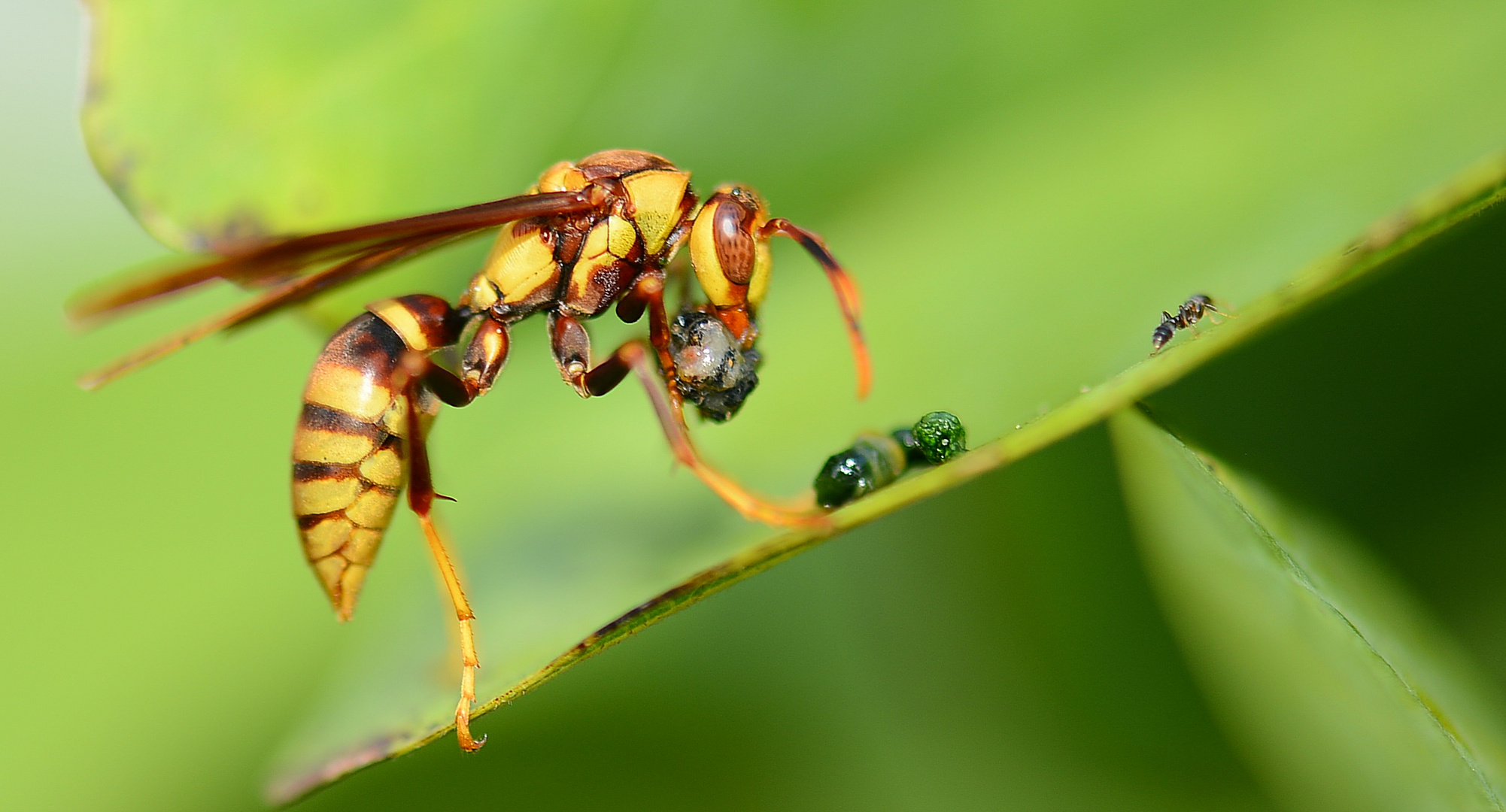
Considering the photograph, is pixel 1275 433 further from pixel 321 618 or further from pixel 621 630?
pixel 321 618

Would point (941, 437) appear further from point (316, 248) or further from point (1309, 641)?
point (316, 248)

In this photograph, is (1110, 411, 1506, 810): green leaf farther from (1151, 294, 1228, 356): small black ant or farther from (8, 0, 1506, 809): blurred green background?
(1151, 294, 1228, 356): small black ant

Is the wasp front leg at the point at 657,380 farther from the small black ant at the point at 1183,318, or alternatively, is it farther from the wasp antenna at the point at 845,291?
the small black ant at the point at 1183,318

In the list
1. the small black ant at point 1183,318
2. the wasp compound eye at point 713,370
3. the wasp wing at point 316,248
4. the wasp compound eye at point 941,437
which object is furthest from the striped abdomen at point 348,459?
the small black ant at point 1183,318

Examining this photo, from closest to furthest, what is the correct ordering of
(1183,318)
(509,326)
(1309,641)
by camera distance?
(1309,641) → (1183,318) → (509,326)

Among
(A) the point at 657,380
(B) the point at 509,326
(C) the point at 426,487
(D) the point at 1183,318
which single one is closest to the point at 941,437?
(D) the point at 1183,318

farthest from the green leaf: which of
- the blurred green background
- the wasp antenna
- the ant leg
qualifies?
the wasp antenna
